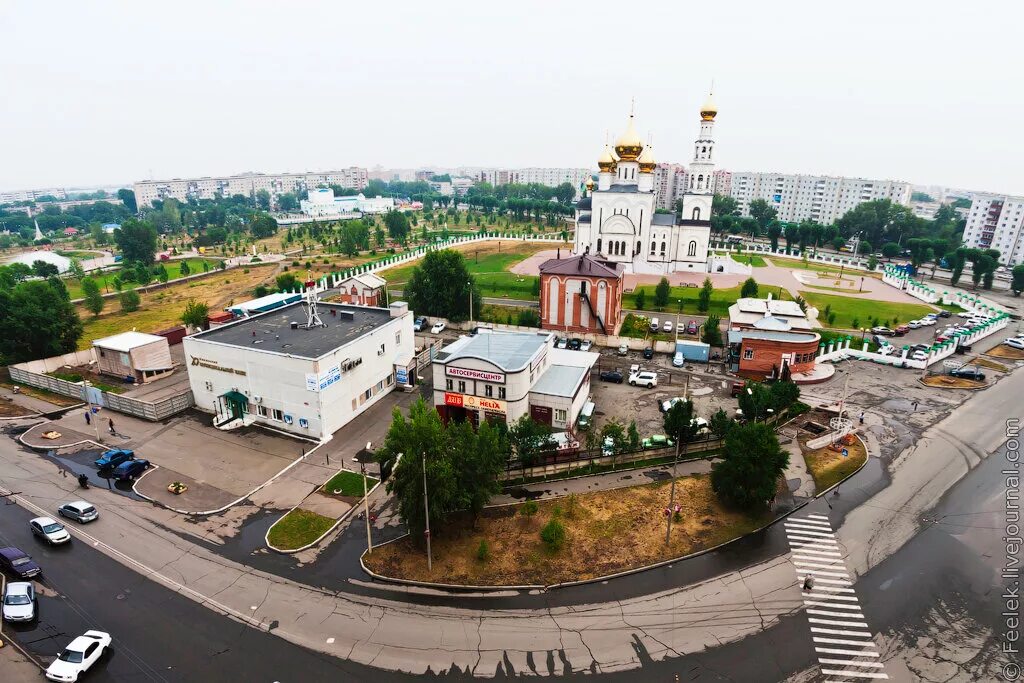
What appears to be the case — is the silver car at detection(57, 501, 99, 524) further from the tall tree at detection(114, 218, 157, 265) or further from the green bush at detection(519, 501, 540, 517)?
the tall tree at detection(114, 218, 157, 265)

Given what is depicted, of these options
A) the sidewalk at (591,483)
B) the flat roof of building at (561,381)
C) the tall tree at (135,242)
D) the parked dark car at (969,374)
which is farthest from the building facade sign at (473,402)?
the tall tree at (135,242)

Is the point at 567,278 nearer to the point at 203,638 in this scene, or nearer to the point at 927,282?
the point at 203,638

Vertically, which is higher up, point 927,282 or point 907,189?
point 907,189

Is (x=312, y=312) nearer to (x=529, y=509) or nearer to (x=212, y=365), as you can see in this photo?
(x=212, y=365)

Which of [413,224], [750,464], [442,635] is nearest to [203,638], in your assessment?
[442,635]

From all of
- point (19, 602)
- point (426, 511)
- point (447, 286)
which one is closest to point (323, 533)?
point (426, 511)

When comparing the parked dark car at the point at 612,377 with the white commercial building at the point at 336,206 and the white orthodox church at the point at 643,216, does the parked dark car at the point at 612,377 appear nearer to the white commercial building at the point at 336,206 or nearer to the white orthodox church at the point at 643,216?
the white orthodox church at the point at 643,216
